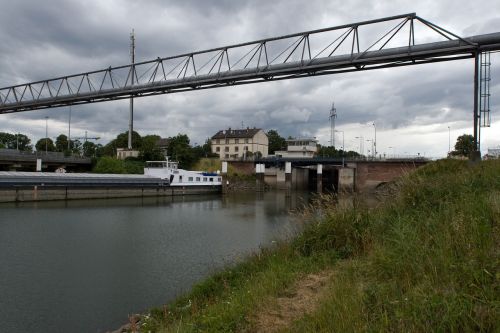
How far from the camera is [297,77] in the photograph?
32.1 metres

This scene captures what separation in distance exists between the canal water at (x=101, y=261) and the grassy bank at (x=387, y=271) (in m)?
2.81

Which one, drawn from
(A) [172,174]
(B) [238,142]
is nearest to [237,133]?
(B) [238,142]

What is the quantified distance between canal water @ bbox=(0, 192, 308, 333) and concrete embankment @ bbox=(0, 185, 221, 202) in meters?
8.57

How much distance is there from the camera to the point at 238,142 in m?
124

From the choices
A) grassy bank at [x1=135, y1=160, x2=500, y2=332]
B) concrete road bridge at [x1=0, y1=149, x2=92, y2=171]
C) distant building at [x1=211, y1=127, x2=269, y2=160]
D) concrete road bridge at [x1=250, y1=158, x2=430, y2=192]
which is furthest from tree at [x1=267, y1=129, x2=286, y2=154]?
grassy bank at [x1=135, y1=160, x2=500, y2=332]

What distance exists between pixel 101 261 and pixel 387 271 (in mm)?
15318

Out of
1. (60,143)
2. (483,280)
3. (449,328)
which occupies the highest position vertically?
(60,143)

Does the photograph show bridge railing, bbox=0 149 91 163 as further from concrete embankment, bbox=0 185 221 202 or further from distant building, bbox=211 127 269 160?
distant building, bbox=211 127 269 160

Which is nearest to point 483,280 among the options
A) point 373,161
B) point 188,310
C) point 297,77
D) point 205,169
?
point 188,310

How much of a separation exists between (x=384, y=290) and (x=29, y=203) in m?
44.9

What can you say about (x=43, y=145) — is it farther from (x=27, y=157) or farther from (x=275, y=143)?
(x=275, y=143)

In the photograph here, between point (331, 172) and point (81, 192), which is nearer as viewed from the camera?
point (81, 192)

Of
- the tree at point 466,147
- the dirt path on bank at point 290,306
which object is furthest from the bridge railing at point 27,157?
the dirt path on bank at point 290,306

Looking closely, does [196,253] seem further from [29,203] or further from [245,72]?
[29,203]
